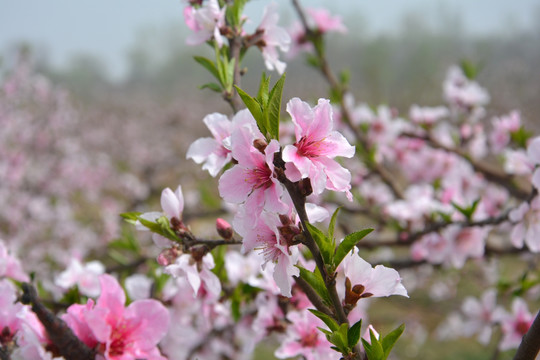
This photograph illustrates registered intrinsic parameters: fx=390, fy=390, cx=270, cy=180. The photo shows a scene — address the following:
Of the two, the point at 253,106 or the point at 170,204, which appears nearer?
the point at 253,106

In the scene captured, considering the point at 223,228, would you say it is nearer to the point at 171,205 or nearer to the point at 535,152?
the point at 171,205

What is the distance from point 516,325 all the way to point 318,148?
137 centimetres

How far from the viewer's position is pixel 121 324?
2.49 feet

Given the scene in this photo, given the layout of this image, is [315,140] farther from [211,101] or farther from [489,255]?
[211,101]

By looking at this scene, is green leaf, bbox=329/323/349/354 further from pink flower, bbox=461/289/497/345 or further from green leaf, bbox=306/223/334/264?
pink flower, bbox=461/289/497/345

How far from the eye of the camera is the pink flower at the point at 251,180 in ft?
2.00

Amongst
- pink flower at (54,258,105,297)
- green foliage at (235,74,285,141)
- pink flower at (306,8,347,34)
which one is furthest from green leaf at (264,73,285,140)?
pink flower at (306,8,347,34)

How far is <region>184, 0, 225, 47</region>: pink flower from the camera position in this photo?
2.97ft

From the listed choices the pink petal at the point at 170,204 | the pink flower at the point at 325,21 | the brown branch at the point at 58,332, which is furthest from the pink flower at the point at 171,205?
the pink flower at the point at 325,21

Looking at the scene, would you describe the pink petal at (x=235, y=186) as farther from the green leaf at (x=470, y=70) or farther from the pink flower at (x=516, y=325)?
the green leaf at (x=470, y=70)

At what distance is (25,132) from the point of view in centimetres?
591

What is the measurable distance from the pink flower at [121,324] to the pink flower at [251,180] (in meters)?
0.29

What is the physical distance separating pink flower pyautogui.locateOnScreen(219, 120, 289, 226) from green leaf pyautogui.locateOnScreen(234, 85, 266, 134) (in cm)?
2

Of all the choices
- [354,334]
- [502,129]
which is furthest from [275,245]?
[502,129]
